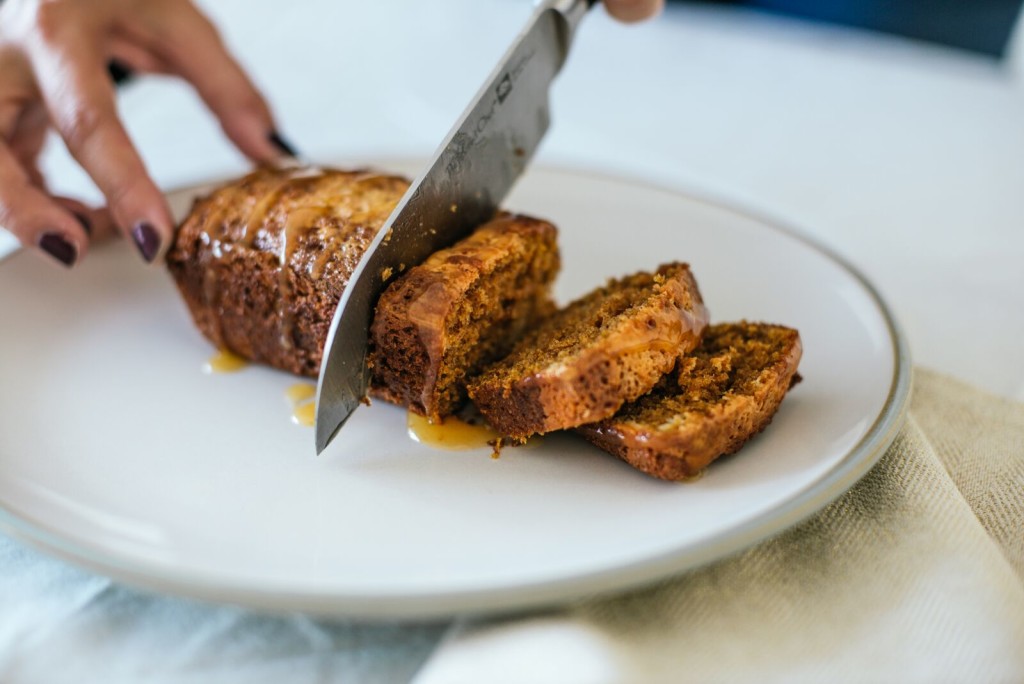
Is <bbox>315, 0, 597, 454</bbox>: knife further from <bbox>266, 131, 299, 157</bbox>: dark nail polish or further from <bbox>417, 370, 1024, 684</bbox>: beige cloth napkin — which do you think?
<bbox>266, 131, 299, 157</bbox>: dark nail polish

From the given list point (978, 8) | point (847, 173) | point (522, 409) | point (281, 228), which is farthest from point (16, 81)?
point (978, 8)

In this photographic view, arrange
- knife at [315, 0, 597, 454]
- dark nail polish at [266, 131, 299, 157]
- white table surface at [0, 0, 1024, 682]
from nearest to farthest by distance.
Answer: white table surface at [0, 0, 1024, 682], knife at [315, 0, 597, 454], dark nail polish at [266, 131, 299, 157]

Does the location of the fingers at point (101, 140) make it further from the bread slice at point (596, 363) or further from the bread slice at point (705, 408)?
the bread slice at point (705, 408)

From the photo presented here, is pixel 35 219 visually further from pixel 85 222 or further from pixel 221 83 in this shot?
pixel 221 83

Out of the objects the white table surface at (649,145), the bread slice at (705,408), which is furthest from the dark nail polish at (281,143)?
the bread slice at (705,408)

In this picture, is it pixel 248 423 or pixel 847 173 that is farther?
pixel 847 173

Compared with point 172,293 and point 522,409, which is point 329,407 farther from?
point 172,293

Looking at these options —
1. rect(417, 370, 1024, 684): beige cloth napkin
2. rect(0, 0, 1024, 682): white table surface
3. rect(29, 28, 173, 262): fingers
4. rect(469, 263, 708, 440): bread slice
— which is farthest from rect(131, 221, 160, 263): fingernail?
rect(417, 370, 1024, 684): beige cloth napkin
